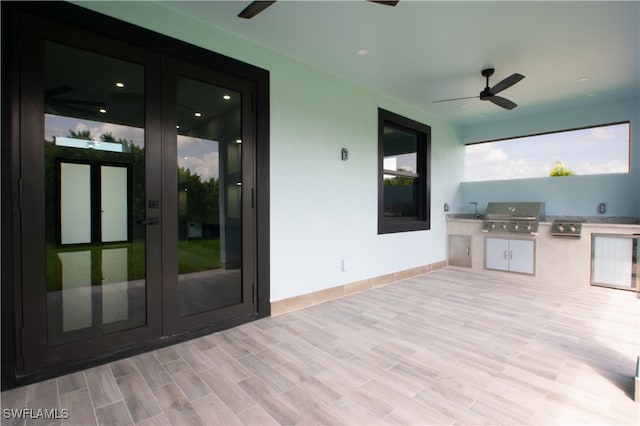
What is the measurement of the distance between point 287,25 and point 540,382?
3.37 m

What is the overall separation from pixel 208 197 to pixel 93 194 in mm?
848

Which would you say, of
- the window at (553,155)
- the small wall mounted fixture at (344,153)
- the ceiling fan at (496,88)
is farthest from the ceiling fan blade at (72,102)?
the window at (553,155)

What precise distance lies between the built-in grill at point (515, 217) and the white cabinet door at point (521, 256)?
0.20m

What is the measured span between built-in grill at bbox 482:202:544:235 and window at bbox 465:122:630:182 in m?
0.62

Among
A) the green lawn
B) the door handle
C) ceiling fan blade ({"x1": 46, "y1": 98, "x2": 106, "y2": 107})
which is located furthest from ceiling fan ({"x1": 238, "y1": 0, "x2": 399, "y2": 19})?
the green lawn

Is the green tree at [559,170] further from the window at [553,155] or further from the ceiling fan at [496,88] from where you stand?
the ceiling fan at [496,88]

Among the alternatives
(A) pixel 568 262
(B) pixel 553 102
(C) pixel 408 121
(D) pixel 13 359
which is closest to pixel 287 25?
(C) pixel 408 121

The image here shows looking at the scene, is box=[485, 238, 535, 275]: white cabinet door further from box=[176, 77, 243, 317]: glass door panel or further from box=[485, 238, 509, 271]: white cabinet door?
box=[176, 77, 243, 317]: glass door panel

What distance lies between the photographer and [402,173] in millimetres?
4949

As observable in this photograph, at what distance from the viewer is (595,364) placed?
2.16 meters

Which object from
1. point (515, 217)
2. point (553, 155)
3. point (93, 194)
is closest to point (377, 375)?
point (93, 194)

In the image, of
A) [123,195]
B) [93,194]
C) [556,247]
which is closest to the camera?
[93,194]

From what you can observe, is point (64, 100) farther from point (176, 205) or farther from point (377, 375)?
point (377, 375)

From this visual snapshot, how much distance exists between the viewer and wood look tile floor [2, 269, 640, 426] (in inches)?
64.1
